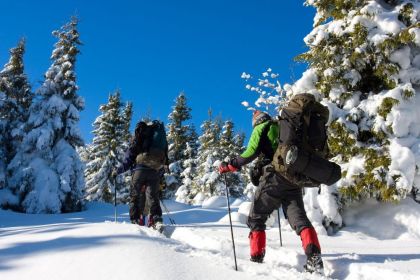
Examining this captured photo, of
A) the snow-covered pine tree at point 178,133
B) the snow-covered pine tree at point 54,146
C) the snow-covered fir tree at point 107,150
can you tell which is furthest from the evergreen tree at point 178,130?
the snow-covered pine tree at point 54,146

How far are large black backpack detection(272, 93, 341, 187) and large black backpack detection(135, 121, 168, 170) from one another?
376 cm

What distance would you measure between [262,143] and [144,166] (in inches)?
143

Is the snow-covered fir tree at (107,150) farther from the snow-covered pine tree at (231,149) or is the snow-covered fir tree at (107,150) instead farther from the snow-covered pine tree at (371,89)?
the snow-covered pine tree at (371,89)

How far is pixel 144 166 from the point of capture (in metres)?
8.43

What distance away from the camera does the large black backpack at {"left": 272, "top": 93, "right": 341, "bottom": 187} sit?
4945 mm

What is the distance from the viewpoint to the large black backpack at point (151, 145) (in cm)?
835

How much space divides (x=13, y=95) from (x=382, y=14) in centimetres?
2307

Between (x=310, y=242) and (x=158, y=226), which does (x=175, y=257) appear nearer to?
(x=310, y=242)

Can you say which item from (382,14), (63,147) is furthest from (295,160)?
(63,147)

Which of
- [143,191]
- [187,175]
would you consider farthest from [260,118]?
[187,175]

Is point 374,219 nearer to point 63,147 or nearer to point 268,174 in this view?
point 268,174

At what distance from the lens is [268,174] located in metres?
5.40

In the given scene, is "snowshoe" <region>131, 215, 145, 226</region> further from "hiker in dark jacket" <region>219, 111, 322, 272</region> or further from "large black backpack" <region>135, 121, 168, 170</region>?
"hiker in dark jacket" <region>219, 111, 322, 272</region>

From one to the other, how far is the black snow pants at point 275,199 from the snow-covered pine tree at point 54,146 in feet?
62.9
